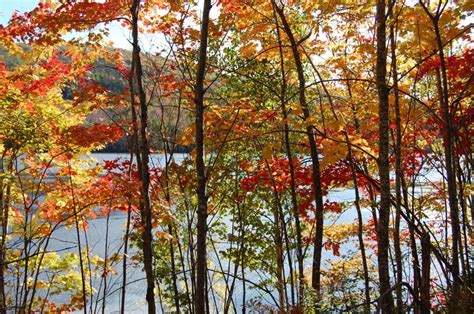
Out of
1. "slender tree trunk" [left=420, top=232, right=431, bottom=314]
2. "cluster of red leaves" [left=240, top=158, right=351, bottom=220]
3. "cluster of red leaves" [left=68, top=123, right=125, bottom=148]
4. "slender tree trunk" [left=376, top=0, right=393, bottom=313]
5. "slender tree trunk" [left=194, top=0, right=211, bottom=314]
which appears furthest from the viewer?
"cluster of red leaves" [left=240, top=158, right=351, bottom=220]

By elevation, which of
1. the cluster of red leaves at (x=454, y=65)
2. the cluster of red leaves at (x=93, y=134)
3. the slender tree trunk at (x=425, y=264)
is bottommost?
the slender tree trunk at (x=425, y=264)

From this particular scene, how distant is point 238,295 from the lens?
16438mm

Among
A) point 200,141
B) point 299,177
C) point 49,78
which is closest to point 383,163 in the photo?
point 200,141

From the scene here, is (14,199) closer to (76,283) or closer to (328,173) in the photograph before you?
(76,283)

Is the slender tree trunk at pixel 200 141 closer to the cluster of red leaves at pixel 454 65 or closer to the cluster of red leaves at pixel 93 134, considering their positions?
the cluster of red leaves at pixel 93 134

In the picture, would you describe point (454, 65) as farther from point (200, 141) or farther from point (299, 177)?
point (200, 141)

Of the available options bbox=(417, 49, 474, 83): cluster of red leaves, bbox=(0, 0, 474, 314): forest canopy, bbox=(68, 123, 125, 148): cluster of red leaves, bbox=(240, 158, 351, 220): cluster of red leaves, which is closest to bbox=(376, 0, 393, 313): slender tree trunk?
bbox=(0, 0, 474, 314): forest canopy

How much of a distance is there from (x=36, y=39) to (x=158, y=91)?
2.61 m

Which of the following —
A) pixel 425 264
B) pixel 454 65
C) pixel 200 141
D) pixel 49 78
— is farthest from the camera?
pixel 49 78

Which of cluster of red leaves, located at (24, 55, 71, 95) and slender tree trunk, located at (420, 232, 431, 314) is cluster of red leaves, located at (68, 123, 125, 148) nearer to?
cluster of red leaves, located at (24, 55, 71, 95)

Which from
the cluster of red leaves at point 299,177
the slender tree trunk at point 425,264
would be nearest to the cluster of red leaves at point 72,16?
the cluster of red leaves at point 299,177

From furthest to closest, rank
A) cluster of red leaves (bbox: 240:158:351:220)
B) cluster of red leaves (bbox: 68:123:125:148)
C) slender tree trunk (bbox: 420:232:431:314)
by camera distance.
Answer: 1. cluster of red leaves (bbox: 240:158:351:220)
2. cluster of red leaves (bbox: 68:123:125:148)
3. slender tree trunk (bbox: 420:232:431:314)

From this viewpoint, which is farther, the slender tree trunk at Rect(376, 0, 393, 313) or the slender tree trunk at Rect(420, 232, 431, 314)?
the slender tree trunk at Rect(420, 232, 431, 314)

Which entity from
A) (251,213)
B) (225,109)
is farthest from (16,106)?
(251,213)
